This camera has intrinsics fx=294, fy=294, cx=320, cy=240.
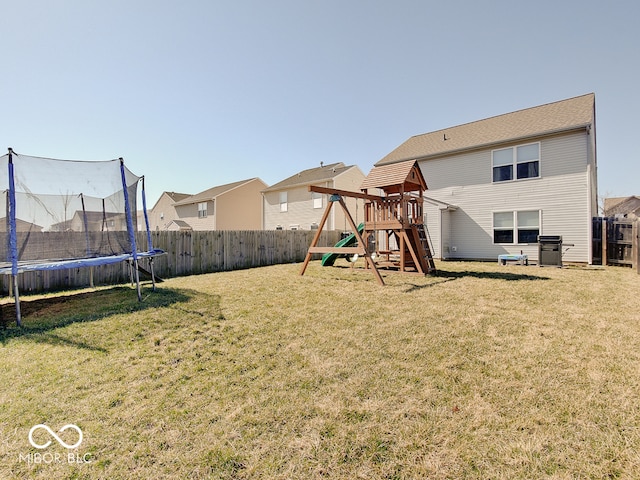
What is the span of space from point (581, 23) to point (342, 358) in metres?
11.9

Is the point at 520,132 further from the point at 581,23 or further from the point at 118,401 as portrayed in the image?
the point at 118,401

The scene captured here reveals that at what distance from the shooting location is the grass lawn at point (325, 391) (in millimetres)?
1700

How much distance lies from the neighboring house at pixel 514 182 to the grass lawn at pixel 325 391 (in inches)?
303

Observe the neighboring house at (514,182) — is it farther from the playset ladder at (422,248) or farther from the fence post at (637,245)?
the playset ladder at (422,248)

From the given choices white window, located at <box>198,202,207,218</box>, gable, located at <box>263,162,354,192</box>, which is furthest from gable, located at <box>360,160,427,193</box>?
white window, located at <box>198,202,207,218</box>

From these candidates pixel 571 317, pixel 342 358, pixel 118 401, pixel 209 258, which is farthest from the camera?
pixel 209 258

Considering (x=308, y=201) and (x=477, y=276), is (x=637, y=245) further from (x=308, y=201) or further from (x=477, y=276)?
(x=308, y=201)

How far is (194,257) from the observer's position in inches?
394

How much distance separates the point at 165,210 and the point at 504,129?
101 ft

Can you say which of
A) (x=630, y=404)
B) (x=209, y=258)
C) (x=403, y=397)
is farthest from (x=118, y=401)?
(x=209, y=258)

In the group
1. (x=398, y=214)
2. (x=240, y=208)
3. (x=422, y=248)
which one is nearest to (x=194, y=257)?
(x=398, y=214)

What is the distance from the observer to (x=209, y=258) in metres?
10.4

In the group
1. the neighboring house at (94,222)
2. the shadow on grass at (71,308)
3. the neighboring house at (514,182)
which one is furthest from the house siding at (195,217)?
the shadow on grass at (71,308)

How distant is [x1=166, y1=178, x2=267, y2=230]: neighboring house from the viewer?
24266mm
